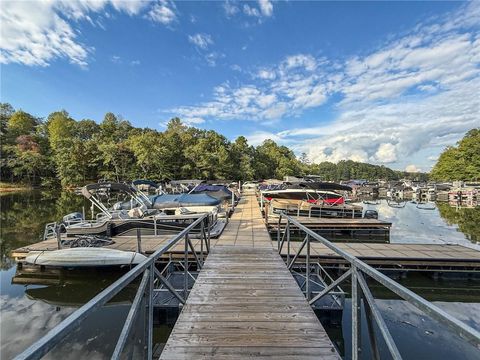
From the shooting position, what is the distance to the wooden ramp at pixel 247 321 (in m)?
2.75

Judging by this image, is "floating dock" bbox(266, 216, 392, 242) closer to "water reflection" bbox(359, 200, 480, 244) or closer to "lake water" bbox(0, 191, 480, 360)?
"water reflection" bbox(359, 200, 480, 244)

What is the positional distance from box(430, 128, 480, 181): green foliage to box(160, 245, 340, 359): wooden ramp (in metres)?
59.4

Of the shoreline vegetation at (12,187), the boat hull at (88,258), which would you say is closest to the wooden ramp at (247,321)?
the boat hull at (88,258)

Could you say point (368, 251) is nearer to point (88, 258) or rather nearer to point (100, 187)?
point (88, 258)

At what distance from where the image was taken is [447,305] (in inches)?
299

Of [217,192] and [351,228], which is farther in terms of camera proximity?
[217,192]

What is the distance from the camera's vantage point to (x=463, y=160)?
2052 inches

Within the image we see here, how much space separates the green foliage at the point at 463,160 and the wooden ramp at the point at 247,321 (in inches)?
2339

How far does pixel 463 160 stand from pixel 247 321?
63.1 metres

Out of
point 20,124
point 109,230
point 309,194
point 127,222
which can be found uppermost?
point 20,124

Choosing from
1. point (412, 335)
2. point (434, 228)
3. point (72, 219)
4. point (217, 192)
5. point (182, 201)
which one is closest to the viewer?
point (412, 335)

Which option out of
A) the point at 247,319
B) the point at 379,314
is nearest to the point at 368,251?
the point at 247,319

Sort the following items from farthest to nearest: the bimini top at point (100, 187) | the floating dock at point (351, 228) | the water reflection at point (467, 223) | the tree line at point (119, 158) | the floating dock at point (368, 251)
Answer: the tree line at point (119, 158), the water reflection at point (467, 223), the floating dock at point (351, 228), the bimini top at point (100, 187), the floating dock at point (368, 251)

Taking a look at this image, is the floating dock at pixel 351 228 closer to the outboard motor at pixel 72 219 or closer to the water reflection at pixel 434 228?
the water reflection at pixel 434 228
